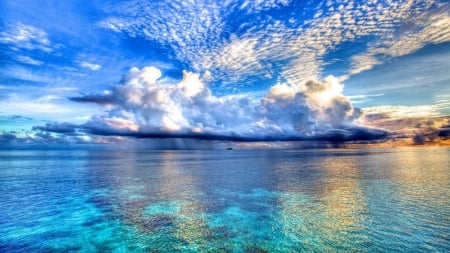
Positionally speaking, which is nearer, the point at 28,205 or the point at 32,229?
the point at 32,229

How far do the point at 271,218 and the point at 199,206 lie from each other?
12.7m

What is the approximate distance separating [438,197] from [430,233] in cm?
2362

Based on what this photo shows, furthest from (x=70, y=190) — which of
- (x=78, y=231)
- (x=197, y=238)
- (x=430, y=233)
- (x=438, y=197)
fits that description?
(x=438, y=197)

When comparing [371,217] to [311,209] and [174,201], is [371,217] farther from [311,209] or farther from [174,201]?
[174,201]

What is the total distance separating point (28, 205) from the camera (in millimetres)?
44312

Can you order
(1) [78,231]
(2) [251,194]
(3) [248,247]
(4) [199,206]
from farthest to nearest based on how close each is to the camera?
(2) [251,194]
(4) [199,206]
(1) [78,231]
(3) [248,247]

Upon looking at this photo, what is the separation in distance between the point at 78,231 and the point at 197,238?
→ 1451cm

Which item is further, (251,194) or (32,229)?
(251,194)

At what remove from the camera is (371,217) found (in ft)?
116

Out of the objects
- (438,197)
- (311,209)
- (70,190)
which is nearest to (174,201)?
(311,209)

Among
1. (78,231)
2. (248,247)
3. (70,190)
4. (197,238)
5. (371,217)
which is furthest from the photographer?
(70,190)

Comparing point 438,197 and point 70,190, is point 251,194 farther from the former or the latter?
point 70,190

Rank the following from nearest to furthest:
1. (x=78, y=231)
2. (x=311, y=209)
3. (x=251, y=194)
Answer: (x=78, y=231) → (x=311, y=209) → (x=251, y=194)

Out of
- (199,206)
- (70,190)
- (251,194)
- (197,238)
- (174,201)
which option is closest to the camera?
(197,238)
